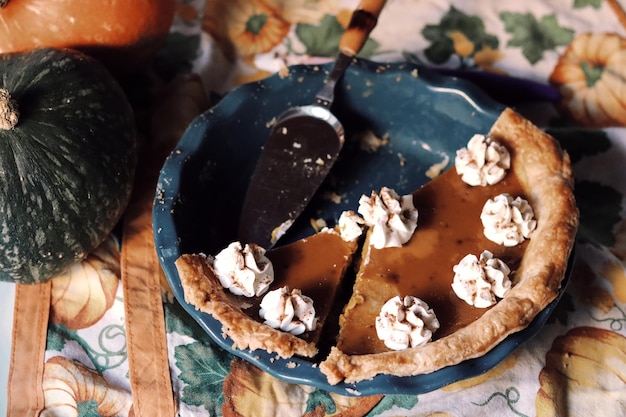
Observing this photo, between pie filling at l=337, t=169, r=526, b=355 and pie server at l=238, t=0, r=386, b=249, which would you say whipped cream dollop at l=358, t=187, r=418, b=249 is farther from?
pie server at l=238, t=0, r=386, b=249

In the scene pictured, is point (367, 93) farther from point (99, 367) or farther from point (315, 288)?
point (99, 367)

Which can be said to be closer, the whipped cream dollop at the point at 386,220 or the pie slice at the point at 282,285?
the pie slice at the point at 282,285

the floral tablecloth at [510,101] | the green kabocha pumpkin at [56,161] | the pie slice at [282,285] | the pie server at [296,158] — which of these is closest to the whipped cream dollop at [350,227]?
the pie slice at [282,285]

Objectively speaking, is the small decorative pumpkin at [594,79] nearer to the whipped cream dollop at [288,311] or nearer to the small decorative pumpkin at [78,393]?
the whipped cream dollop at [288,311]

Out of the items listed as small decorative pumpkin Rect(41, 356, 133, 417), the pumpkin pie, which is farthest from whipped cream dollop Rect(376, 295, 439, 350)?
small decorative pumpkin Rect(41, 356, 133, 417)

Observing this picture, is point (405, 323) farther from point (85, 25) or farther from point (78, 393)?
point (85, 25)

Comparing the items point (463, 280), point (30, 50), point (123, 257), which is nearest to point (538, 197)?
point (463, 280)

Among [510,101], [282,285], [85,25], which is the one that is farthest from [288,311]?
[510,101]

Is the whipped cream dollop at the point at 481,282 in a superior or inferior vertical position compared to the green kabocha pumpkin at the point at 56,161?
inferior
